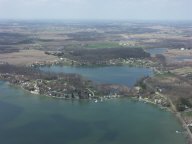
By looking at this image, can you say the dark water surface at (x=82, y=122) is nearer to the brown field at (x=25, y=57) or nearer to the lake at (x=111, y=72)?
the lake at (x=111, y=72)

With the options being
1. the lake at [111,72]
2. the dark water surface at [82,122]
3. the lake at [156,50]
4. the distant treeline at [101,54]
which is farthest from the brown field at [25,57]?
the dark water surface at [82,122]

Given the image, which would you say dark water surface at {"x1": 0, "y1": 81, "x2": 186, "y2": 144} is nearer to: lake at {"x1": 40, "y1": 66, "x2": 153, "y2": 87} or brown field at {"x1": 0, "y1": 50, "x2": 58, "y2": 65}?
lake at {"x1": 40, "y1": 66, "x2": 153, "y2": 87}

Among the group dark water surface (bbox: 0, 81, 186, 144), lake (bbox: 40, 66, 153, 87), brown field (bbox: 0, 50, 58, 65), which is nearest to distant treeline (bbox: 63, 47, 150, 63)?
brown field (bbox: 0, 50, 58, 65)

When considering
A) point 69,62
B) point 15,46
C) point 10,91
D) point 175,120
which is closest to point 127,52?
point 69,62

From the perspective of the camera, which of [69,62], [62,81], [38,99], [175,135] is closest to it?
[175,135]

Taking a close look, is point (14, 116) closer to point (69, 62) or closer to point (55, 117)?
point (55, 117)
